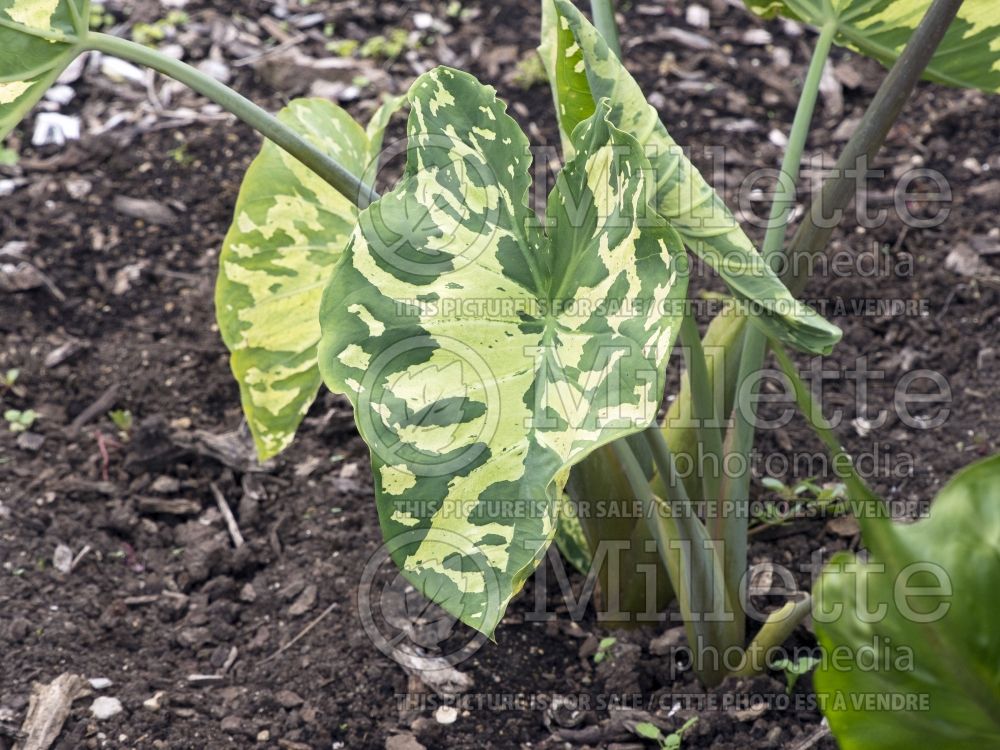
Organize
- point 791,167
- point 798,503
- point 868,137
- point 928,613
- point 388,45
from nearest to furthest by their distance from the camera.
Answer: point 928,613
point 868,137
point 791,167
point 798,503
point 388,45

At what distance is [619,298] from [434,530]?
0.87ft

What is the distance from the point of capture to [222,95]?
1.02 m

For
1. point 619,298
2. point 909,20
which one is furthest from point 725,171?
point 619,298

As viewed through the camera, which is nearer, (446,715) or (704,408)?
(704,408)

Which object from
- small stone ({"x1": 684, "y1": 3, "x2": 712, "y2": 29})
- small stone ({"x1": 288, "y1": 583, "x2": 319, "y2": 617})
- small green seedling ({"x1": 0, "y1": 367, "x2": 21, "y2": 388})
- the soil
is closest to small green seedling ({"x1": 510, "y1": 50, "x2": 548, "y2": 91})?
the soil

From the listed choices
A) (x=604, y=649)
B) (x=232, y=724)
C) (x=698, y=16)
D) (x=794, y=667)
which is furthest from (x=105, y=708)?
(x=698, y=16)

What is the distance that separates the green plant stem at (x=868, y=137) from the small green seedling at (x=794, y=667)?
18.4 inches

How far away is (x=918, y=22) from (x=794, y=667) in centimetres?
83

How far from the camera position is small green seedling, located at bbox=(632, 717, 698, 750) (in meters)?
1.25

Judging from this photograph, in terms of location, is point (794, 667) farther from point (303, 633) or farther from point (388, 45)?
point (388, 45)

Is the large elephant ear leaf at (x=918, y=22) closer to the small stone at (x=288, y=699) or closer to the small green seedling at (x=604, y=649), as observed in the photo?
the small green seedling at (x=604, y=649)

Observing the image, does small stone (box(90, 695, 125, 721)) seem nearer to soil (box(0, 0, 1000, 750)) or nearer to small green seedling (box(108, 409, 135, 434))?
soil (box(0, 0, 1000, 750))

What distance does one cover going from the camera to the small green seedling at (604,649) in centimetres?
141

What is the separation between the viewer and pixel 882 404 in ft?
5.75
